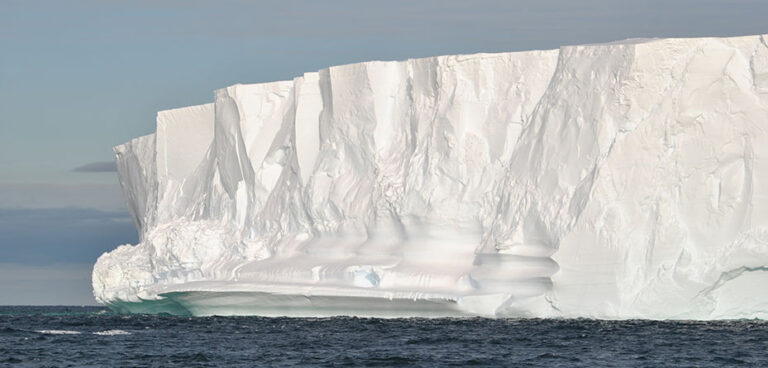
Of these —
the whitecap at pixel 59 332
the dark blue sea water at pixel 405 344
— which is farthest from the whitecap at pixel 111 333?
the whitecap at pixel 59 332

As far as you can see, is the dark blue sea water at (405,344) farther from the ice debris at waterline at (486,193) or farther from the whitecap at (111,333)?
the ice debris at waterline at (486,193)

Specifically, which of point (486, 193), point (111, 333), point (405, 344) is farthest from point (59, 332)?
point (405, 344)

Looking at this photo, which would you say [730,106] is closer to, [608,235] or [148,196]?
[608,235]

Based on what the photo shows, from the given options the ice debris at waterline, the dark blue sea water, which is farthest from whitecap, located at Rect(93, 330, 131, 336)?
the ice debris at waterline

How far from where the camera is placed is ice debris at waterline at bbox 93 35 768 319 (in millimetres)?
24703

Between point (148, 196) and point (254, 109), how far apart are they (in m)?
6.13

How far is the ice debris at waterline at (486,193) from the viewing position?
2470cm

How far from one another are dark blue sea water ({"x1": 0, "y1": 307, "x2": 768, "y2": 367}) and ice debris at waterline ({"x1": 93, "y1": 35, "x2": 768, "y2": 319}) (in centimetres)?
80

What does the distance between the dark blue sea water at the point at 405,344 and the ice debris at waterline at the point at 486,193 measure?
797 mm

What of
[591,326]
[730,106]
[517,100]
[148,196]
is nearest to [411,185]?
[517,100]

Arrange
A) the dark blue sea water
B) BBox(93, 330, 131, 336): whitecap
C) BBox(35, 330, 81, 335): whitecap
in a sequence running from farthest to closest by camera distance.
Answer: BBox(35, 330, 81, 335): whitecap < BBox(93, 330, 131, 336): whitecap < the dark blue sea water

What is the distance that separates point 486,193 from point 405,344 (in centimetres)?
581

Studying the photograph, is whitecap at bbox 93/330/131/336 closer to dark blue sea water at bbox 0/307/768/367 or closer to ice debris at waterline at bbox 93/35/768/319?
dark blue sea water at bbox 0/307/768/367

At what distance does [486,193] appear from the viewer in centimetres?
2772
